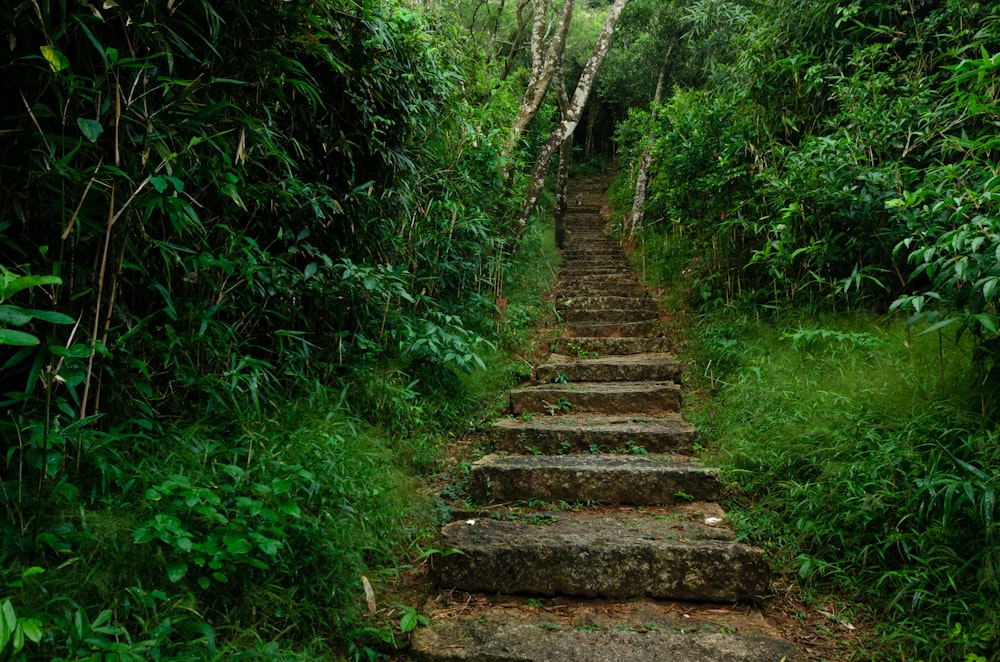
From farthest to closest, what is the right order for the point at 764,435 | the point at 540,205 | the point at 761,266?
the point at 540,205 → the point at 761,266 → the point at 764,435

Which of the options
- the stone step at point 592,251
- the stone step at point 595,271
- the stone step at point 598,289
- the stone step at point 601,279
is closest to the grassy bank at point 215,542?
the stone step at point 598,289

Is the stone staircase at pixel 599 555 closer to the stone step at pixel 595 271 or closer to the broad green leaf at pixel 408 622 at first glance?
the broad green leaf at pixel 408 622

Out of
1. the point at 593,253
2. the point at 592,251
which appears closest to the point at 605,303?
the point at 593,253

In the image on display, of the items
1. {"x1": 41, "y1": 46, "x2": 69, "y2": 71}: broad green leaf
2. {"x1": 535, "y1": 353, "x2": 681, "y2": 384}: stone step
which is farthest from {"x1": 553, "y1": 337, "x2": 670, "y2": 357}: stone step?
{"x1": 41, "y1": 46, "x2": 69, "y2": 71}: broad green leaf

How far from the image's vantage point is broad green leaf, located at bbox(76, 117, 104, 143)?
60.2 inches

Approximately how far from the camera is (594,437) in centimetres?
339

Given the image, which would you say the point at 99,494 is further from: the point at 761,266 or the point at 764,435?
the point at 761,266

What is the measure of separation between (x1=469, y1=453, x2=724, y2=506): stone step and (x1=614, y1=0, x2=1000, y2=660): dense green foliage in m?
0.25

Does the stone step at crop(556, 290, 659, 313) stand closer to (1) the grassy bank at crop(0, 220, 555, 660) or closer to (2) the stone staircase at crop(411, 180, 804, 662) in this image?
(2) the stone staircase at crop(411, 180, 804, 662)

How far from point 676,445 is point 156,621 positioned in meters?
2.76

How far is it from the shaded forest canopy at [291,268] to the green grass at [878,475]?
1.3 inches

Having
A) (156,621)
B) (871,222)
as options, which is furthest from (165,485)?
(871,222)

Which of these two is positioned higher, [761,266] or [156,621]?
[761,266]

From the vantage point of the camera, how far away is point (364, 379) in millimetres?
3066
